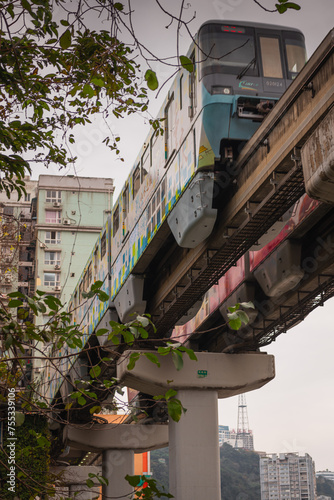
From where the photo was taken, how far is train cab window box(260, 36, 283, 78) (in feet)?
51.5

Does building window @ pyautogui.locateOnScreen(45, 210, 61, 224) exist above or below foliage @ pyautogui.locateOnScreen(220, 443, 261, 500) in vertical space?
above

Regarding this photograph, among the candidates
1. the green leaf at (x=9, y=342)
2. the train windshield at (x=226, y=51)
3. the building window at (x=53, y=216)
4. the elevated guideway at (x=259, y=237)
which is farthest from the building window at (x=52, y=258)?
the green leaf at (x=9, y=342)

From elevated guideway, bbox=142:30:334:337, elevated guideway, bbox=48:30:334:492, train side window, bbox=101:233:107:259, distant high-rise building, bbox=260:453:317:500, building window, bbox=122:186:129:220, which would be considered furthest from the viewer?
distant high-rise building, bbox=260:453:317:500

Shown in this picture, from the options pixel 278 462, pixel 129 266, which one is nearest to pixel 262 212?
pixel 129 266

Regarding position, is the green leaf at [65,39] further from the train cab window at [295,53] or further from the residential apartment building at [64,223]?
the residential apartment building at [64,223]

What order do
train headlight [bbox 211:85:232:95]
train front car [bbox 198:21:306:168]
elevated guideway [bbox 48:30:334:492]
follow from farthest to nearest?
train headlight [bbox 211:85:232:95] < train front car [bbox 198:21:306:168] < elevated guideway [bbox 48:30:334:492]

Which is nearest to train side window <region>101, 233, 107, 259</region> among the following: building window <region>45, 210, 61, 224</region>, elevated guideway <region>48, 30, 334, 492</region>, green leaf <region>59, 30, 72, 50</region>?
elevated guideway <region>48, 30, 334, 492</region>

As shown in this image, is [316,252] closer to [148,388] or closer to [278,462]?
[148,388]

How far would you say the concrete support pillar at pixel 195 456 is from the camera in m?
21.9

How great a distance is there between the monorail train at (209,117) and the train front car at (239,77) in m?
0.02

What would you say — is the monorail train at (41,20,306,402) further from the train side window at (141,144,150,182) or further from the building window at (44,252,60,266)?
the building window at (44,252,60,266)

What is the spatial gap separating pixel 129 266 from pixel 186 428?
5.05 meters

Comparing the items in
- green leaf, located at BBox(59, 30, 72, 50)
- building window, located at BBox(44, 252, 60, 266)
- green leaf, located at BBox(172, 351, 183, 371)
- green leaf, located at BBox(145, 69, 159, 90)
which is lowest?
green leaf, located at BBox(172, 351, 183, 371)

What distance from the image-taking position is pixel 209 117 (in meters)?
14.7
